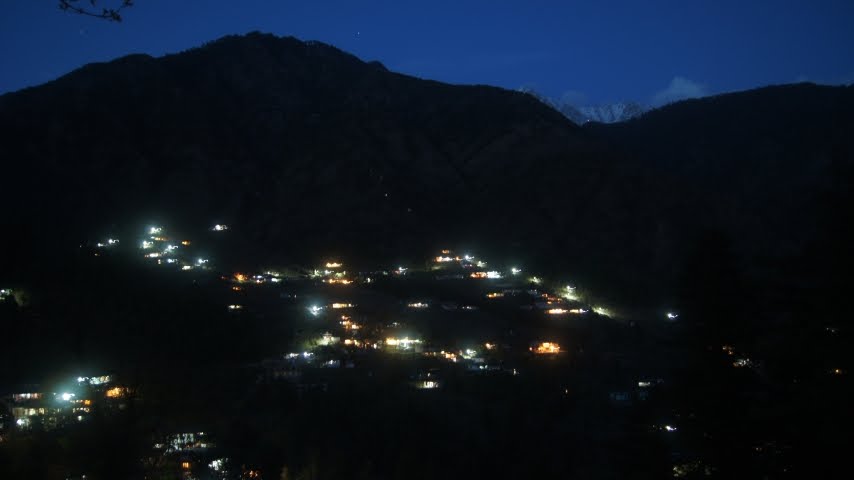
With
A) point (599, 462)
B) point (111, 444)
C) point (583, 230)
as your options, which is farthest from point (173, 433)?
point (583, 230)

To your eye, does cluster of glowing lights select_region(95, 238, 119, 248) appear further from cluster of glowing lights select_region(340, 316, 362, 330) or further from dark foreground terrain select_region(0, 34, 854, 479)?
cluster of glowing lights select_region(340, 316, 362, 330)

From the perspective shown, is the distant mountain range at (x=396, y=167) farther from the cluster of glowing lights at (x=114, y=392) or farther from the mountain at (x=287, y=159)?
the cluster of glowing lights at (x=114, y=392)

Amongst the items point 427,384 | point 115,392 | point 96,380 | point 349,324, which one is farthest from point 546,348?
point 96,380

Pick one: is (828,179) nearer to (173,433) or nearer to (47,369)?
(173,433)

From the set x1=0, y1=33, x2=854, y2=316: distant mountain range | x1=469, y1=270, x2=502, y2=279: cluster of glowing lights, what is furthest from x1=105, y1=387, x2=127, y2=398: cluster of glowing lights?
x1=469, y1=270, x2=502, y2=279: cluster of glowing lights

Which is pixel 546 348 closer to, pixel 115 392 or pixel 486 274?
pixel 486 274

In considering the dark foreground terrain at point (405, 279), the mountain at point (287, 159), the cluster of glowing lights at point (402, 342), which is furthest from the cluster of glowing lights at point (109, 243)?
the cluster of glowing lights at point (402, 342)

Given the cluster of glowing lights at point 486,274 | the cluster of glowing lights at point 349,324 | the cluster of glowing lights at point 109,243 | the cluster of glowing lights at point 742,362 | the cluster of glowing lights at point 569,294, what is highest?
the cluster of glowing lights at point 109,243
